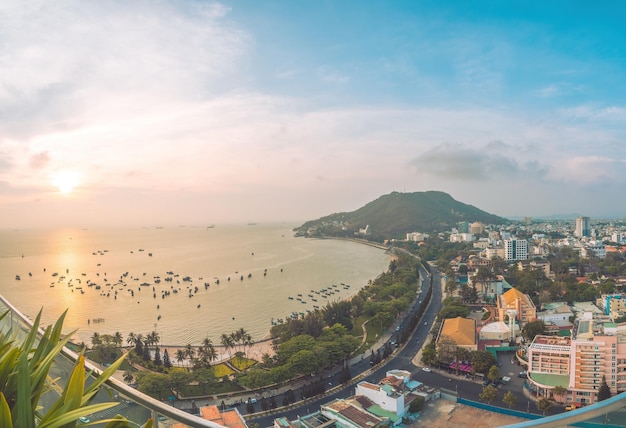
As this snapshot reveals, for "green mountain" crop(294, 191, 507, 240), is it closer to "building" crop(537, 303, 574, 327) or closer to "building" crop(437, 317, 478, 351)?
"building" crop(537, 303, 574, 327)

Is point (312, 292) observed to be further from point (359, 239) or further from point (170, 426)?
point (359, 239)

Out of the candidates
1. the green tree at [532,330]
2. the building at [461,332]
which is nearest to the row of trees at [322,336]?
the building at [461,332]

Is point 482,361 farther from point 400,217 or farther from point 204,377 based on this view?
point 400,217

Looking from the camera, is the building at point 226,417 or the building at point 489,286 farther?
the building at point 489,286

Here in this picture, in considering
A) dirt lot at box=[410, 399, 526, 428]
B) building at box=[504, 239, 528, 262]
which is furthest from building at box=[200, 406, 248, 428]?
building at box=[504, 239, 528, 262]

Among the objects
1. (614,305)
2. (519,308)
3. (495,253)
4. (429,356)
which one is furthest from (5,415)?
(495,253)

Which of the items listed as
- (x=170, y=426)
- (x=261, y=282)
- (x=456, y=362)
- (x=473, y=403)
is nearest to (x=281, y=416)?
(x=473, y=403)

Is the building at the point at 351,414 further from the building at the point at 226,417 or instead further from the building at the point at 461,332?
the building at the point at 461,332
